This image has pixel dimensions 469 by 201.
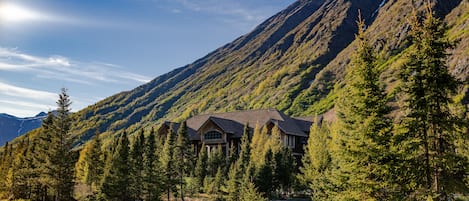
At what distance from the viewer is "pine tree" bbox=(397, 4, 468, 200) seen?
18828mm

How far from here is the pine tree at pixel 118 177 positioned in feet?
129

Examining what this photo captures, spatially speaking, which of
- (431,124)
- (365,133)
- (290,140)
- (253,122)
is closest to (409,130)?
(431,124)

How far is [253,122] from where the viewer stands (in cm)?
8956

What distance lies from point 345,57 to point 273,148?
5748 inches

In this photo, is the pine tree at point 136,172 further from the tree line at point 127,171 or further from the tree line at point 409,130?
the tree line at point 409,130

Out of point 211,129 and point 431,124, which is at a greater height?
point 211,129

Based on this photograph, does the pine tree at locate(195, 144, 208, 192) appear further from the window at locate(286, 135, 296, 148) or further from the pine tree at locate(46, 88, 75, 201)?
the window at locate(286, 135, 296, 148)

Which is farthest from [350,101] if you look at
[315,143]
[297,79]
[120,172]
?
[297,79]

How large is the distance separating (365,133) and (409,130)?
2.19m

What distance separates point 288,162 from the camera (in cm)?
5591

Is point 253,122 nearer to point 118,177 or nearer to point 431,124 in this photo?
point 118,177

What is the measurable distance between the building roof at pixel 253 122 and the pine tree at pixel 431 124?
2363 inches

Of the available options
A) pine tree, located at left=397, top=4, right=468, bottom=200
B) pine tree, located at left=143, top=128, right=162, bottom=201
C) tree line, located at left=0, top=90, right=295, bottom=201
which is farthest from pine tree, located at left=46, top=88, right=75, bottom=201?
pine tree, located at left=397, top=4, right=468, bottom=200

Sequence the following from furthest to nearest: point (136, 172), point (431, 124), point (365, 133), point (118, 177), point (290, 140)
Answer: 1. point (290, 140)
2. point (136, 172)
3. point (118, 177)
4. point (365, 133)
5. point (431, 124)
